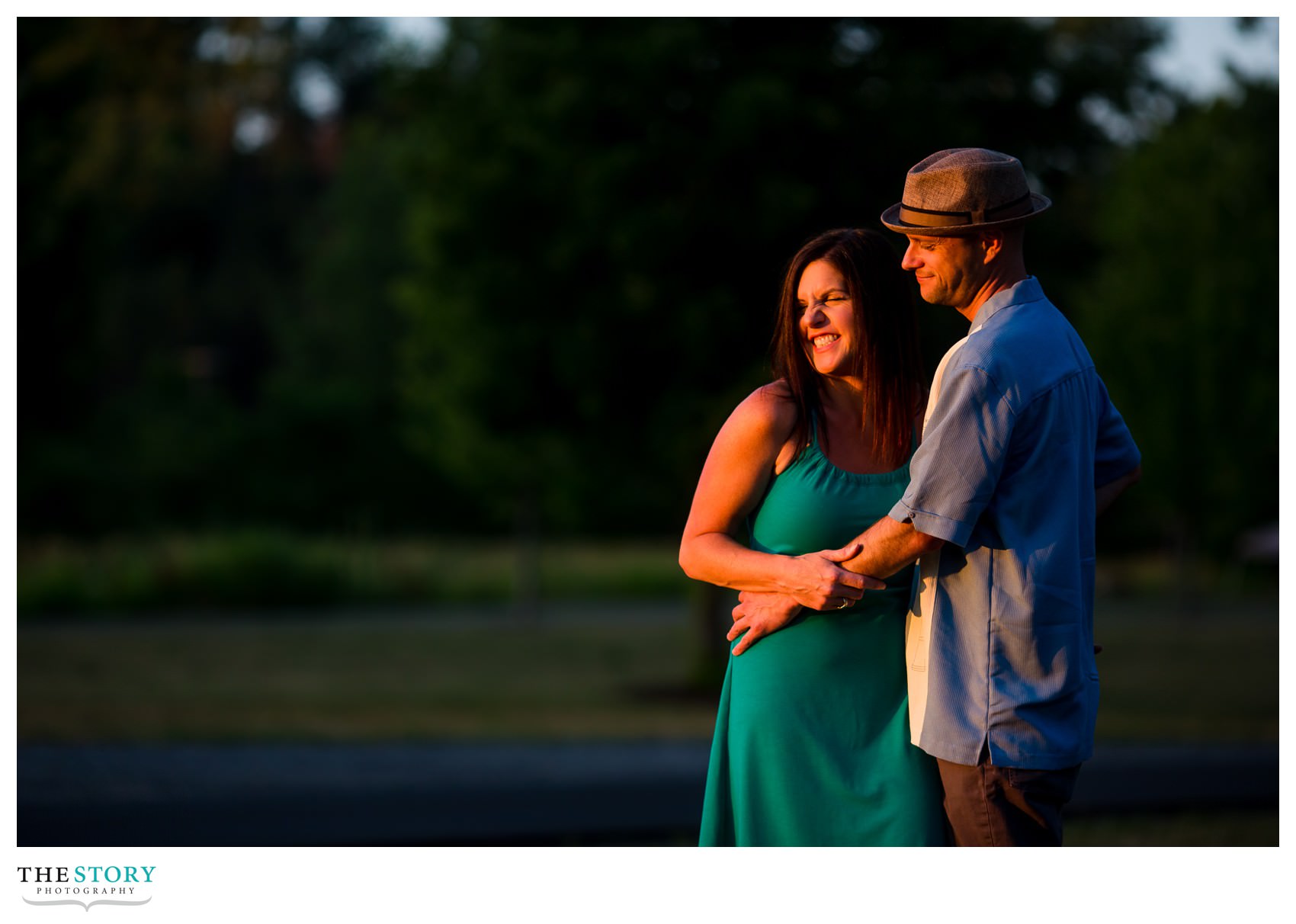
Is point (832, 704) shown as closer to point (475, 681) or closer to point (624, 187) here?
point (624, 187)

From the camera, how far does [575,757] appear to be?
955 cm

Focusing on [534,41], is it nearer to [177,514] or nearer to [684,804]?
[684,804]

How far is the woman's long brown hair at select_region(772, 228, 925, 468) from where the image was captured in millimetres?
3006

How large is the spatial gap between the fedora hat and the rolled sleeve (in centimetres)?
34

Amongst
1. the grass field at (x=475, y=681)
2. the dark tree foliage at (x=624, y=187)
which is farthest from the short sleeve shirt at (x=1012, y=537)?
the dark tree foliage at (x=624, y=187)

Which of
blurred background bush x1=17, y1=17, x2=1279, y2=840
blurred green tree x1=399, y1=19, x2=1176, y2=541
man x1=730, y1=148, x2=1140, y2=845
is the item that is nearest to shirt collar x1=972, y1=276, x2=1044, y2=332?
man x1=730, y1=148, x2=1140, y2=845

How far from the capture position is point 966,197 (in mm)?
2863

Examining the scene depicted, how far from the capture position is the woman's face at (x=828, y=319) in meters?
3.01

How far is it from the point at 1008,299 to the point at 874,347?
294 millimetres

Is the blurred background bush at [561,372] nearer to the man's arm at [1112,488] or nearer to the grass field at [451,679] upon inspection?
the grass field at [451,679]

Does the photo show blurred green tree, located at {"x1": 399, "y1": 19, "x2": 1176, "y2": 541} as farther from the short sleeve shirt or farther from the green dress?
the short sleeve shirt
